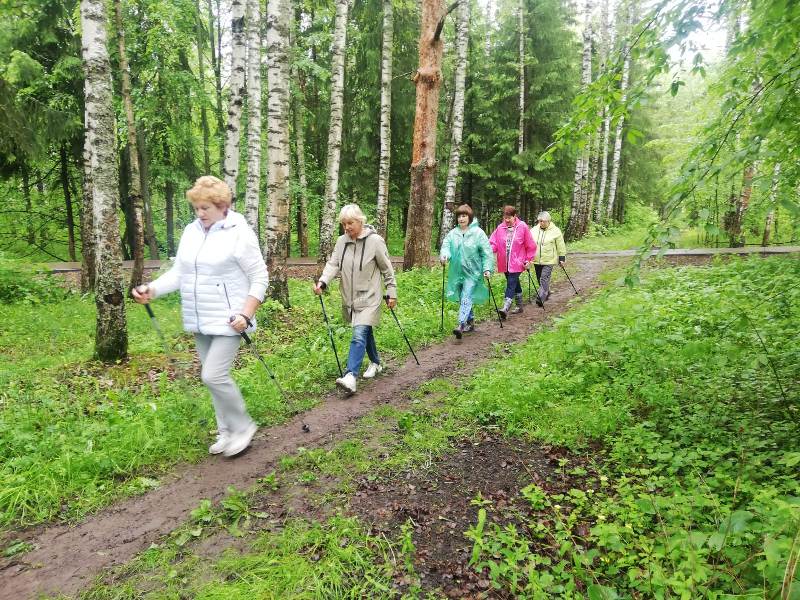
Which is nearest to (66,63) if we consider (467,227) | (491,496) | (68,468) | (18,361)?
(18,361)

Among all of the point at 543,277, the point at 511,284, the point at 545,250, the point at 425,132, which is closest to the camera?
the point at 511,284

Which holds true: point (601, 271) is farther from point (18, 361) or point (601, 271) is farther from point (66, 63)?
point (66, 63)

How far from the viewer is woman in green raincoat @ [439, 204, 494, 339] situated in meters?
9.02

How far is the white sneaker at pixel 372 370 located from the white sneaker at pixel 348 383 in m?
0.63

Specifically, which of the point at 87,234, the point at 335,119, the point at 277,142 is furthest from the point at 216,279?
the point at 87,234

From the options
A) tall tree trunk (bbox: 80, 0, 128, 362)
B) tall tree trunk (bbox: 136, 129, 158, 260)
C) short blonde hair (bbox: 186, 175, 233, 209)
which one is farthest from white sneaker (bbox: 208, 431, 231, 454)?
tall tree trunk (bbox: 136, 129, 158, 260)

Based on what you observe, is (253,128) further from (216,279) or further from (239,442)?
(239,442)

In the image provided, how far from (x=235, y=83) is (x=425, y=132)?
513cm

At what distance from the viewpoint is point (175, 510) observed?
12.9 feet

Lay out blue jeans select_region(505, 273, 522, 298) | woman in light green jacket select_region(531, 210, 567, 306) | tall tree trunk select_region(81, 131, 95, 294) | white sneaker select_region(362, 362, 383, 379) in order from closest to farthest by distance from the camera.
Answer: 1. white sneaker select_region(362, 362, 383, 379)
2. blue jeans select_region(505, 273, 522, 298)
3. woman in light green jacket select_region(531, 210, 567, 306)
4. tall tree trunk select_region(81, 131, 95, 294)

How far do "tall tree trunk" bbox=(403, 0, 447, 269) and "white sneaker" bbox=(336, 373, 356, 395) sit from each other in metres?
8.05

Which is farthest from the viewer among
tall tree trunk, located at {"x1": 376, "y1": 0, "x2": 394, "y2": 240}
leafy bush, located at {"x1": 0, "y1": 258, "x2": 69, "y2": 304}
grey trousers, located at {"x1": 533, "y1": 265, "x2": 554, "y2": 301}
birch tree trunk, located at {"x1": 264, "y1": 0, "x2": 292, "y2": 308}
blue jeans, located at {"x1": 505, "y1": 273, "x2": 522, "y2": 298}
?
tall tree trunk, located at {"x1": 376, "y1": 0, "x2": 394, "y2": 240}

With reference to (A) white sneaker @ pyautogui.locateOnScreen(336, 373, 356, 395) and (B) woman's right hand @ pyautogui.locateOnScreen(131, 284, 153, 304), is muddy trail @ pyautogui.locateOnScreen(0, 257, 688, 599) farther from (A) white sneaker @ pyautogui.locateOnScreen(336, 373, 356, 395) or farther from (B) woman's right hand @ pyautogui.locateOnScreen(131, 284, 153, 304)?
(B) woman's right hand @ pyautogui.locateOnScreen(131, 284, 153, 304)

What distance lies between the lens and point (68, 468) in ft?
14.0
